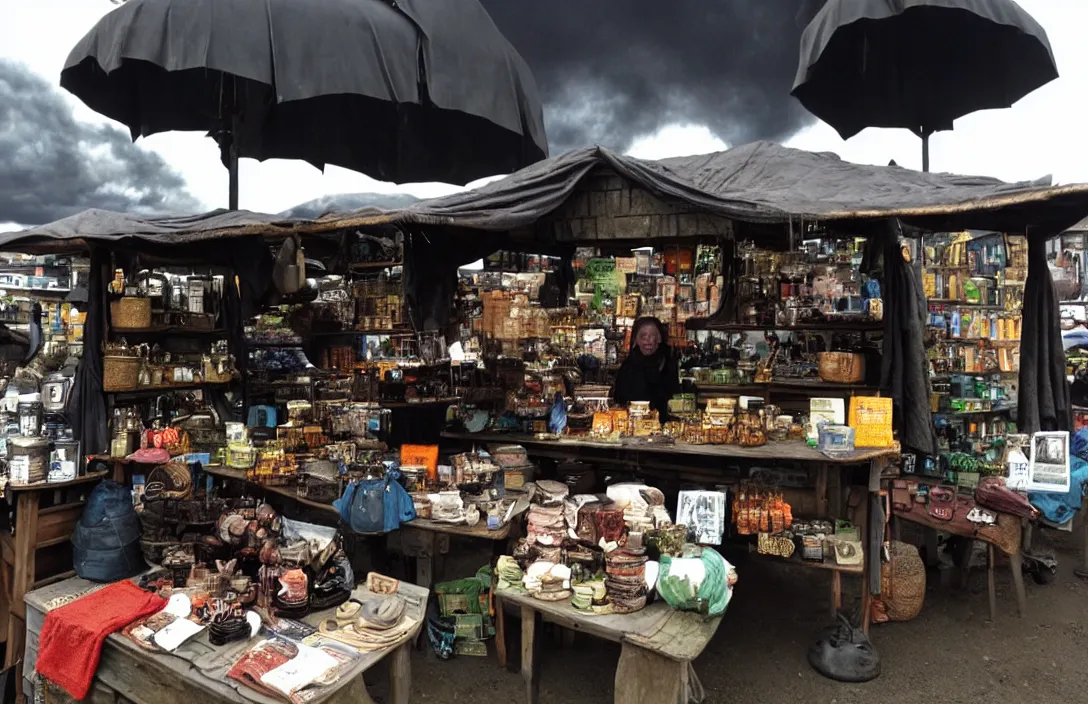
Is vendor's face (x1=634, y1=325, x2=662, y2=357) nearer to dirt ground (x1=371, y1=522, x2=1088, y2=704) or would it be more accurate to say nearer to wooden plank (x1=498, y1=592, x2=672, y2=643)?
dirt ground (x1=371, y1=522, x2=1088, y2=704)

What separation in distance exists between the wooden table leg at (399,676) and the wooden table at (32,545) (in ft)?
8.04

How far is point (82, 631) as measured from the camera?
126 inches

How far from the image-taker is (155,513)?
163 inches

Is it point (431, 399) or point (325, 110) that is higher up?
point (325, 110)

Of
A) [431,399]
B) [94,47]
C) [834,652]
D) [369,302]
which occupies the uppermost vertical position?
[94,47]

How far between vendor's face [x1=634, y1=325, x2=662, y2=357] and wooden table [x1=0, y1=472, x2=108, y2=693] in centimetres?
420

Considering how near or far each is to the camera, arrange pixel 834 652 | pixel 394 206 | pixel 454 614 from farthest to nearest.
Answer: pixel 394 206 → pixel 454 614 → pixel 834 652

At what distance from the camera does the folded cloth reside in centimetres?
313

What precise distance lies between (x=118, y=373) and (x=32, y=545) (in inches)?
49.6

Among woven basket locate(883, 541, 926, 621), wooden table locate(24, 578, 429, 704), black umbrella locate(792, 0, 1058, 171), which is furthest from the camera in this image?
black umbrella locate(792, 0, 1058, 171)

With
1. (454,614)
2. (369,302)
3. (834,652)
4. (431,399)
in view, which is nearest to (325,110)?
(369,302)

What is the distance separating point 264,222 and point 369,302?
5.96 ft

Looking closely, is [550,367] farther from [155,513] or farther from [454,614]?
[155,513]

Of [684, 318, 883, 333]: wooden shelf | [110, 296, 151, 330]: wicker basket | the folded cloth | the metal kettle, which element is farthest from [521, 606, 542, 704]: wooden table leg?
[110, 296, 151, 330]: wicker basket
